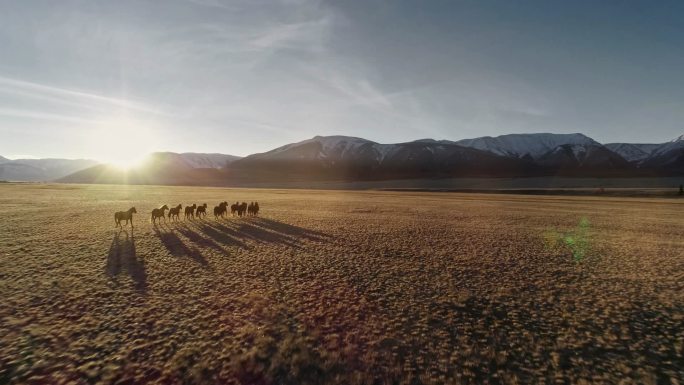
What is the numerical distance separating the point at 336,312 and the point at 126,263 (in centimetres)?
1074

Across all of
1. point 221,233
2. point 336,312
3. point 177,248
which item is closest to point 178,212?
point 221,233

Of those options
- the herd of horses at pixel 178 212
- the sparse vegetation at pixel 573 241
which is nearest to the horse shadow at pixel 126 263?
the herd of horses at pixel 178 212

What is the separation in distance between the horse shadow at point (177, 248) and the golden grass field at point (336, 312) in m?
0.15

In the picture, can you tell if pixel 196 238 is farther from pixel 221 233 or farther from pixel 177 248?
pixel 177 248

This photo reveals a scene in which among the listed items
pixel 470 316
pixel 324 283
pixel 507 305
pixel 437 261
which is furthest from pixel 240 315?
pixel 437 261

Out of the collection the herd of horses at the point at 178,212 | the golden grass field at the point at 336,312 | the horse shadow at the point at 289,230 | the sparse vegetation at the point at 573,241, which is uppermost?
the herd of horses at the point at 178,212

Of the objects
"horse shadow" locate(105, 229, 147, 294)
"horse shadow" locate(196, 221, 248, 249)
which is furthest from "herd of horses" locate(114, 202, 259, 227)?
"horse shadow" locate(105, 229, 147, 294)

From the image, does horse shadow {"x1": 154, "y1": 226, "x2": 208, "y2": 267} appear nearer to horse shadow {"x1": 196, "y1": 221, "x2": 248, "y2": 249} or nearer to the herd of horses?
horse shadow {"x1": 196, "y1": 221, "x2": 248, "y2": 249}

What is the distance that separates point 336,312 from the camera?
9133mm

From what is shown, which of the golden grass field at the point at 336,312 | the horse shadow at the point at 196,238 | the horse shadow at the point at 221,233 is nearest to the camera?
the golden grass field at the point at 336,312

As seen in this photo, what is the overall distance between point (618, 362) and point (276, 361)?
7.98 m

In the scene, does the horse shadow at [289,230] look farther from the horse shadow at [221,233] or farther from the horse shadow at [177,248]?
the horse shadow at [177,248]

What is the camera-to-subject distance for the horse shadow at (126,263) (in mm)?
11461

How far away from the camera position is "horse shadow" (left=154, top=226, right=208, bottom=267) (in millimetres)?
14558
